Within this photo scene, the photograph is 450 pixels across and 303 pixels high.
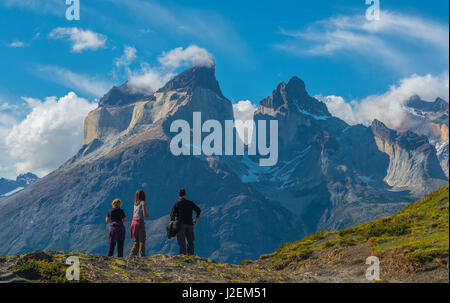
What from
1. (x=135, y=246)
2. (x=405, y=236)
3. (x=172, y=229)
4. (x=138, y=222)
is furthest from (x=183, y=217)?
(x=405, y=236)

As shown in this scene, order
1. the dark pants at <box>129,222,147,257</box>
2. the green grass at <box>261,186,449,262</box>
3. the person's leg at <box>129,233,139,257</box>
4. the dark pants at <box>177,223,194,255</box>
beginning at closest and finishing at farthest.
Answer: the green grass at <box>261,186,449,262</box> < the person's leg at <box>129,233,139,257</box> < the dark pants at <box>129,222,147,257</box> < the dark pants at <box>177,223,194,255</box>

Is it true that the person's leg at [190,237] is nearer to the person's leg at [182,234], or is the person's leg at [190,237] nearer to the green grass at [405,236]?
the person's leg at [182,234]

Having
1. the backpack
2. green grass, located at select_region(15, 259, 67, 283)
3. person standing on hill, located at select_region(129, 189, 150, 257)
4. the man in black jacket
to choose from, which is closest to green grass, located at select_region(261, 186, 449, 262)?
the man in black jacket

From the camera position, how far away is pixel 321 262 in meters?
29.6

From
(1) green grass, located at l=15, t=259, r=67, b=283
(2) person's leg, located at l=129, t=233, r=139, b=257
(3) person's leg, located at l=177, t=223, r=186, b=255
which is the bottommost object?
(1) green grass, located at l=15, t=259, r=67, b=283

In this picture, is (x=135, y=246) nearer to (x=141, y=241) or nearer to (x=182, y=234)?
(x=141, y=241)

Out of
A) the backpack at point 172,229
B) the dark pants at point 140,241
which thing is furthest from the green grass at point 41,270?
the backpack at point 172,229

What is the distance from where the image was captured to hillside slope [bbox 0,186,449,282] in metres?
20.9

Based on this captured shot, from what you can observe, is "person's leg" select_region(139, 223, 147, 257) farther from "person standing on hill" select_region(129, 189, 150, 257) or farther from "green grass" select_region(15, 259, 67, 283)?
"green grass" select_region(15, 259, 67, 283)

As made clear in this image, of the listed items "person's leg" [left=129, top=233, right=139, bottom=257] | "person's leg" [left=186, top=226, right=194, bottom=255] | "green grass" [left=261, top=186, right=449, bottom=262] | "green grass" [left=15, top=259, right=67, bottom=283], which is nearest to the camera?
"green grass" [left=15, top=259, right=67, bottom=283]
